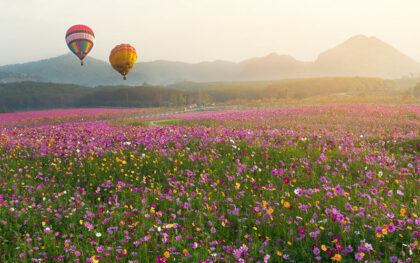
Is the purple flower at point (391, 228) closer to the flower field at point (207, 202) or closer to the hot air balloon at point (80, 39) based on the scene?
the flower field at point (207, 202)

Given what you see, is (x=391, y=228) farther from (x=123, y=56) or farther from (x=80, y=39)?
(x=80, y=39)

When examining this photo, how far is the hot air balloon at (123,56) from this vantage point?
39.1 metres

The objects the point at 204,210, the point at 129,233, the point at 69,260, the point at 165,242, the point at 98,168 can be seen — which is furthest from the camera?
the point at 98,168

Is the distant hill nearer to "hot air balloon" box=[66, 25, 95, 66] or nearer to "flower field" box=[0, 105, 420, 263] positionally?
"hot air balloon" box=[66, 25, 95, 66]

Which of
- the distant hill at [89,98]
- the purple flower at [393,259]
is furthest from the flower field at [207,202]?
the distant hill at [89,98]

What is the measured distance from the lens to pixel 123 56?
128 ft

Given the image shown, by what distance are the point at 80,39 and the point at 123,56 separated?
599 cm

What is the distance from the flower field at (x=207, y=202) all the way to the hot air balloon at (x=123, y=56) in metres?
31.0

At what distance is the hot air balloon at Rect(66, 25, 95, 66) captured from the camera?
36938 mm

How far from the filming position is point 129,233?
442 cm

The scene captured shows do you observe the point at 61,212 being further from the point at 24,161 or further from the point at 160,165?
the point at 24,161

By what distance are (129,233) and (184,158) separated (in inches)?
149

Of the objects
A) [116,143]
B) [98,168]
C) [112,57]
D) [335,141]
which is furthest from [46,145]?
[112,57]

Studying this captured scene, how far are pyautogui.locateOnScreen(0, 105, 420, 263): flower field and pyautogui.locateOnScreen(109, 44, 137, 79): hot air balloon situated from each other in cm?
3100
